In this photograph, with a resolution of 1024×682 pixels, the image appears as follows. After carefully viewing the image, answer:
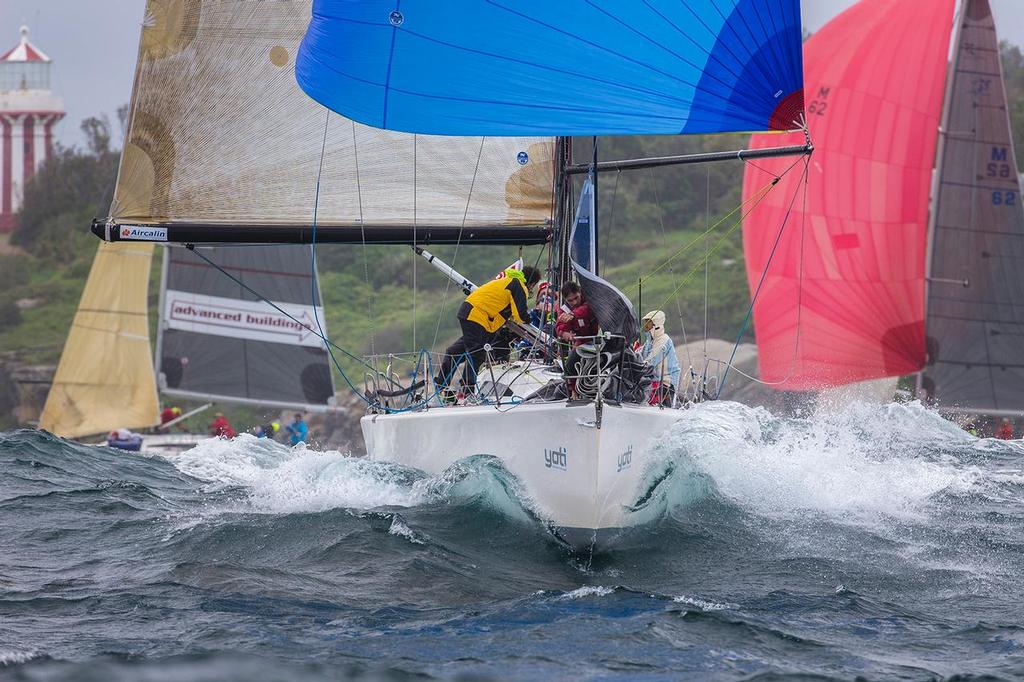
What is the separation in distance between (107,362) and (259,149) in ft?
43.2

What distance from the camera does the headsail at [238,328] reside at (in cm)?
2334

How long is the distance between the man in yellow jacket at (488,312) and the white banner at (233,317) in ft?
41.3

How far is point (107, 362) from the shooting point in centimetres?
2419

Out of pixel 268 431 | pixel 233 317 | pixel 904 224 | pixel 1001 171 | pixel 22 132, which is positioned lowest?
pixel 268 431

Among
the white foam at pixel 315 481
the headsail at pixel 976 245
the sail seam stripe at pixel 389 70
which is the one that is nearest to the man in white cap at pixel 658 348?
the white foam at pixel 315 481

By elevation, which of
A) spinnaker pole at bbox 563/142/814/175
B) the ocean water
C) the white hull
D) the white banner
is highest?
spinnaker pole at bbox 563/142/814/175

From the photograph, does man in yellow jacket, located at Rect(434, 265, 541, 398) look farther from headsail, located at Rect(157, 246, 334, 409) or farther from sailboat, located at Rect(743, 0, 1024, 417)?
headsail, located at Rect(157, 246, 334, 409)

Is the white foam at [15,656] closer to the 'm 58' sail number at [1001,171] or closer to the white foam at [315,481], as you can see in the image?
the white foam at [315,481]

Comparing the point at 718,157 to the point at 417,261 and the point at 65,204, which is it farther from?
the point at 65,204

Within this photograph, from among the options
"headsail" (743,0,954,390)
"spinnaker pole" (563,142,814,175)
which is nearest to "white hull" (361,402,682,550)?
"spinnaker pole" (563,142,814,175)

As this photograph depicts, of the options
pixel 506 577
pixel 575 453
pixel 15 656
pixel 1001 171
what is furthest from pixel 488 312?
pixel 1001 171

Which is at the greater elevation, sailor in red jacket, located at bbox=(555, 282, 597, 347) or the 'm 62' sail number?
the 'm 62' sail number

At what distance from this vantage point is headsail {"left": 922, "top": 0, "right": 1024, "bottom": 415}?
763 inches

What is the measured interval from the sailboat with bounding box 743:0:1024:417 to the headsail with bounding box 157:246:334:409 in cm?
852
